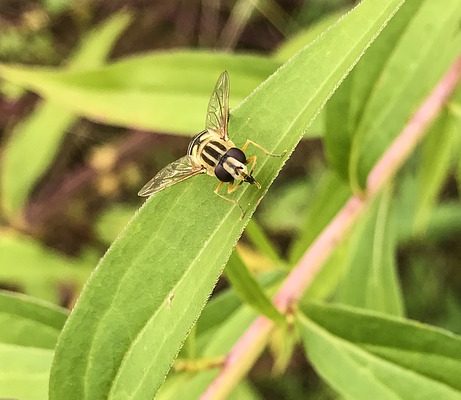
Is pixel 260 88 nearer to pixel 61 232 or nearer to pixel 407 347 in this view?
pixel 407 347

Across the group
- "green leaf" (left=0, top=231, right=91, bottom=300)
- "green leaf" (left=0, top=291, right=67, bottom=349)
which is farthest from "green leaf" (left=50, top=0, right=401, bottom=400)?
"green leaf" (left=0, top=231, right=91, bottom=300)

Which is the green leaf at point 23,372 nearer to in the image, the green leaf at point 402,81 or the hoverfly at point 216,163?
the hoverfly at point 216,163

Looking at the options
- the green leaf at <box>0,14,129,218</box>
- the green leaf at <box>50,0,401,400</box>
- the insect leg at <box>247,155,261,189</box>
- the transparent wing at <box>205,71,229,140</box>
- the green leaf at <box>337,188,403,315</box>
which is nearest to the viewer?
the green leaf at <box>50,0,401,400</box>

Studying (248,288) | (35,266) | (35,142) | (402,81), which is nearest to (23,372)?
(248,288)

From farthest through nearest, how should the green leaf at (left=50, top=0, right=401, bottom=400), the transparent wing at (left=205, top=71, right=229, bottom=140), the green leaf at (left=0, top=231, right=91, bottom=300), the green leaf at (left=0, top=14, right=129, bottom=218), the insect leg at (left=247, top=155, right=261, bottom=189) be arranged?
the green leaf at (left=0, top=14, right=129, bottom=218)
the green leaf at (left=0, top=231, right=91, bottom=300)
the transparent wing at (left=205, top=71, right=229, bottom=140)
the insect leg at (left=247, top=155, right=261, bottom=189)
the green leaf at (left=50, top=0, right=401, bottom=400)

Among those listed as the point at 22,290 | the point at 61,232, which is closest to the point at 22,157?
the point at 61,232

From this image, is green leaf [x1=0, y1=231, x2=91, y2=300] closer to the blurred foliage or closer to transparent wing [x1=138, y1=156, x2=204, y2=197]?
the blurred foliage

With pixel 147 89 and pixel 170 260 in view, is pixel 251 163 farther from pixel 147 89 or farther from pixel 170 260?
pixel 147 89
